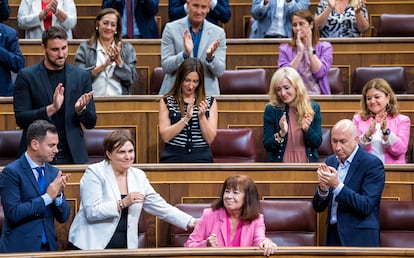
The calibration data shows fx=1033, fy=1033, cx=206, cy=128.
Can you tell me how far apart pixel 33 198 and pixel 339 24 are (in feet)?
8.66

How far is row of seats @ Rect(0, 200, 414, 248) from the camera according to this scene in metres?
3.94

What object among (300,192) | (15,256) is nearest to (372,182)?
(300,192)

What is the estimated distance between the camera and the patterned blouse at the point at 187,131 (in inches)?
171

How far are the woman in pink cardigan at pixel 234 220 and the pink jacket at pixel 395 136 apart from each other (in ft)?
3.18

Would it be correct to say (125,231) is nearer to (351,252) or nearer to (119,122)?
(351,252)

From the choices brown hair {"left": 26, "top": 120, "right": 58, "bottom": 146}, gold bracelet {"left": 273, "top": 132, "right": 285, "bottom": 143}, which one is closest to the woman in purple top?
gold bracelet {"left": 273, "top": 132, "right": 285, "bottom": 143}

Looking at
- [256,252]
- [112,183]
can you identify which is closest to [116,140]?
[112,183]

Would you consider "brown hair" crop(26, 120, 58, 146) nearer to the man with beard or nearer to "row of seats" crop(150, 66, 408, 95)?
the man with beard

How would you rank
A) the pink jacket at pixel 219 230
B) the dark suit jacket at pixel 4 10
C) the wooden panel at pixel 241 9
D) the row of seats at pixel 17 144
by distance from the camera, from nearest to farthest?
the pink jacket at pixel 219 230 < the row of seats at pixel 17 144 < the dark suit jacket at pixel 4 10 < the wooden panel at pixel 241 9

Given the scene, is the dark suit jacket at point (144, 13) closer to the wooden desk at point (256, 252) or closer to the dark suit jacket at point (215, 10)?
the dark suit jacket at point (215, 10)

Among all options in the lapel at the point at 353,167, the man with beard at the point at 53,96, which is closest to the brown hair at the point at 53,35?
the man with beard at the point at 53,96

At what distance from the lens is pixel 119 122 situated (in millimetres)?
4816

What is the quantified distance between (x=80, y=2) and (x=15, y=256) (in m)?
3.30

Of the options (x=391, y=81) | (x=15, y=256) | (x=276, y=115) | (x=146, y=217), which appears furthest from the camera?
(x=391, y=81)
